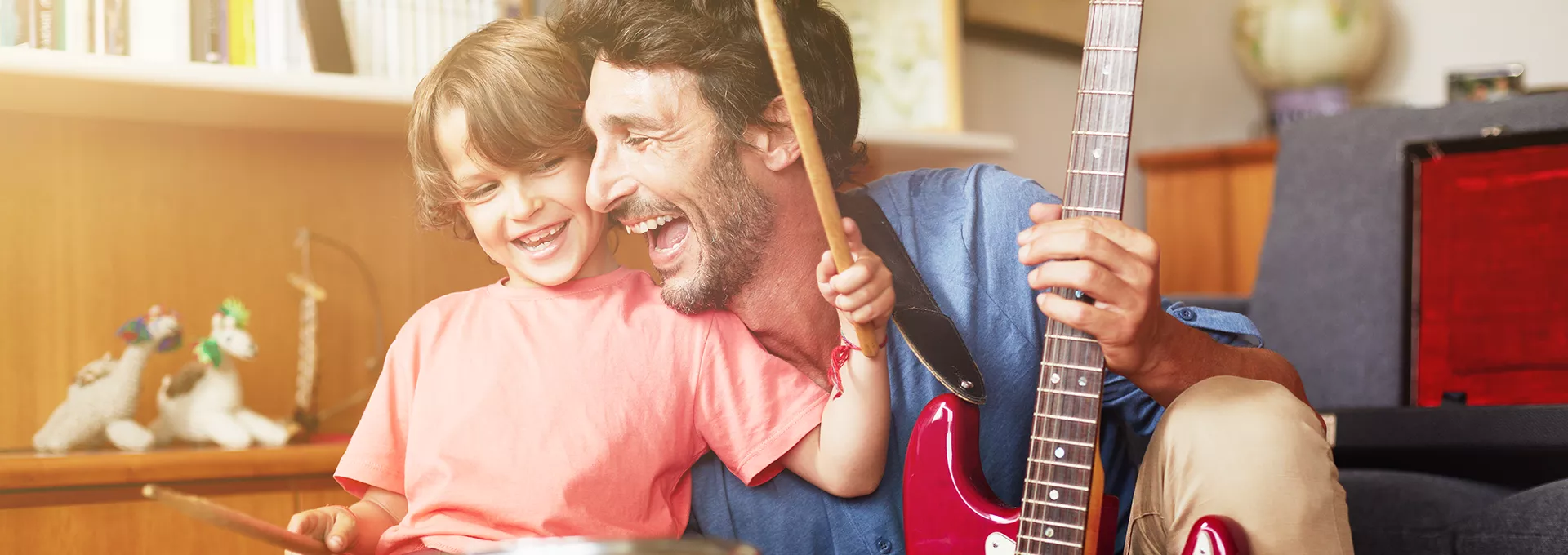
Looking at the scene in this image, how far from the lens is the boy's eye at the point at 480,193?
79 cm

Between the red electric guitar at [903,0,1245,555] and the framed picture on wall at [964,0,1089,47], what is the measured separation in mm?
834

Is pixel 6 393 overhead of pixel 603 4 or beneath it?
beneath

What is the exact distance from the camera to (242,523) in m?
0.67

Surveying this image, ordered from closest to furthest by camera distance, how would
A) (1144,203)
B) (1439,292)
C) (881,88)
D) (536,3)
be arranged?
(536,3), (881,88), (1439,292), (1144,203)

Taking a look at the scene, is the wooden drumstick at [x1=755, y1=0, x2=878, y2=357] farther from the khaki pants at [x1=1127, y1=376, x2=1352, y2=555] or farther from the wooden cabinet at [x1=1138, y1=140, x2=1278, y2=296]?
the wooden cabinet at [x1=1138, y1=140, x2=1278, y2=296]

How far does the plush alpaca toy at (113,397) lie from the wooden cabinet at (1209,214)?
1673mm

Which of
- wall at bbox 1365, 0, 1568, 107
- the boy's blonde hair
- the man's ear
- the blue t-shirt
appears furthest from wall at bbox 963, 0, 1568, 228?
the boy's blonde hair

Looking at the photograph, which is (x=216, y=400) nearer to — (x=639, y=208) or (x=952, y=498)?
(x=639, y=208)

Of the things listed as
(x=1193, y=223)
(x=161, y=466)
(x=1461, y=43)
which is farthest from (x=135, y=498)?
(x=1461, y=43)

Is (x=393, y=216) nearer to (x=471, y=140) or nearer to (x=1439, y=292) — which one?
(x=471, y=140)

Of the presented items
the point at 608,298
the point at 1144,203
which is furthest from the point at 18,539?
the point at 1144,203

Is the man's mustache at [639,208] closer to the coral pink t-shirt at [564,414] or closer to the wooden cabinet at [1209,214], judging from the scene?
the coral pink t-shirt at [564,414]

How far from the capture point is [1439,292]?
4.98ft

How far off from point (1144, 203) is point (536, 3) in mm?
1575
